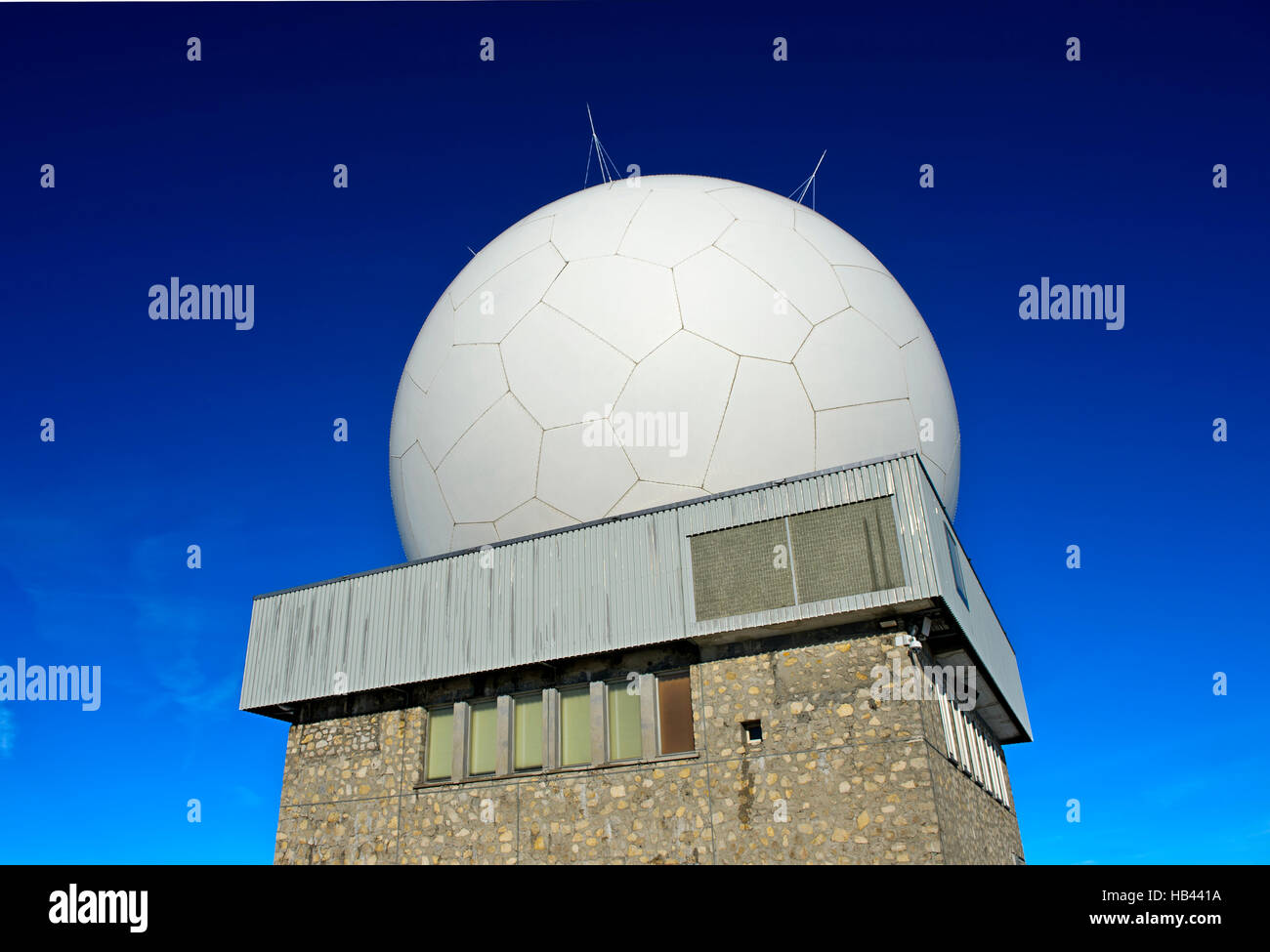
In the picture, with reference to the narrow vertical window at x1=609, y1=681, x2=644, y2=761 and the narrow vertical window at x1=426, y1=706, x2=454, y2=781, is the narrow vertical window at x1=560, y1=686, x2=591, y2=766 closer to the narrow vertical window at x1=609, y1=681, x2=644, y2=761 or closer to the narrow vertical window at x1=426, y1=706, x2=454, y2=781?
the narrow vertical window at x1=609, y1=681, x2=644, y2=761

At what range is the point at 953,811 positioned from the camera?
→ 980 cm

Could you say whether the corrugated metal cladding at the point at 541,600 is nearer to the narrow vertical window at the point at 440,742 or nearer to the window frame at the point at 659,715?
the window frame at the point at 659,715

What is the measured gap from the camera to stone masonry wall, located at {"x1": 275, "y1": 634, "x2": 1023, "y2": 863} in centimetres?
910

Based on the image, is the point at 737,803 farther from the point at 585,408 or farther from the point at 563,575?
the point at 585,408

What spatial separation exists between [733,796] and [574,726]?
2.26 meters

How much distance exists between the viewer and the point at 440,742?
38.8 ft

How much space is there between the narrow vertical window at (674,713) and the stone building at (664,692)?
25mm

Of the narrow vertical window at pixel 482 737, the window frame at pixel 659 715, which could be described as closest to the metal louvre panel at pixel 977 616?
the window frame at pixel 659 715

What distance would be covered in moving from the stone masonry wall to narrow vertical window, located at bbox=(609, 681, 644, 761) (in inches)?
8.8

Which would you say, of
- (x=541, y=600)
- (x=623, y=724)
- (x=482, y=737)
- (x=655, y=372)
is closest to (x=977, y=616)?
(x=623, y=724)

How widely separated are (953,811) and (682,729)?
305cm

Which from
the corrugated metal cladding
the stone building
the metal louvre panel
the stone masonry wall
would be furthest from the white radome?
the stone masonry wall

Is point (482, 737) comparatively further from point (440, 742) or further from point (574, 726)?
point (574, 726)
